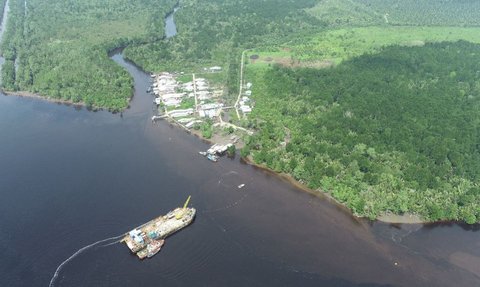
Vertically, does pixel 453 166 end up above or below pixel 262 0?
→ below

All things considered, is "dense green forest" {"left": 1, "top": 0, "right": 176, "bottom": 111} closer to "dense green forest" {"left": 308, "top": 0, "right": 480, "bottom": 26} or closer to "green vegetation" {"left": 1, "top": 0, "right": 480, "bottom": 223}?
"green vegetation" {"left": 1, "top": 0, "right": 480, "bottom": 223}

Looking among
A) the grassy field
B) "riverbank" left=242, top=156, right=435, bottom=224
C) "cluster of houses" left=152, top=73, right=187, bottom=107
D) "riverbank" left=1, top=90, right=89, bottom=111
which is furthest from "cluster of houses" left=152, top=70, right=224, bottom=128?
the grassy field

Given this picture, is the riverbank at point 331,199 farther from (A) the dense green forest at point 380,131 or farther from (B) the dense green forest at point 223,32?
(B) the dense green forest at point 223,32

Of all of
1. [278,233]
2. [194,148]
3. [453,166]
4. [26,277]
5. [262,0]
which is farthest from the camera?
[262,0]

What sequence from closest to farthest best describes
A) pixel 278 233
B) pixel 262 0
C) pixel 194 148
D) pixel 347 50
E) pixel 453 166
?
pixel 278 233 < pixel 453 166 < pixel 194 148 < pixel 347 50 < pixel 262 0

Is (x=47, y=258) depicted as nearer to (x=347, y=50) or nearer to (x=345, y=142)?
(x=345, y=142)

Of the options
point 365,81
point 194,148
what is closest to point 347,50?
point 365,81

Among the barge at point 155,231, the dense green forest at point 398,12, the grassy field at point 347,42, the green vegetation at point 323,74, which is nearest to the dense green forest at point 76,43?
the green vegetation at point 323,74
